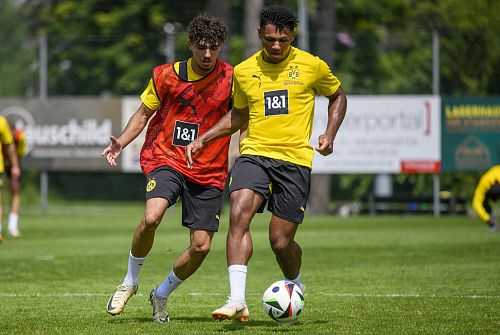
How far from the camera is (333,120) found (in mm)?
8609

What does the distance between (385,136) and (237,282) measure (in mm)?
18399

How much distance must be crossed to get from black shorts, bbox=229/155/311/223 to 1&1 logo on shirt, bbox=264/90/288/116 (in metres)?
0.35

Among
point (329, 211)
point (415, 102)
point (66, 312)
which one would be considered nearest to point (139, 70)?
point (329, 211)

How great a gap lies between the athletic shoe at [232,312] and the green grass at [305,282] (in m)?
0.10

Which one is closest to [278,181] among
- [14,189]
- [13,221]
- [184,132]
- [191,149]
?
[191,149]

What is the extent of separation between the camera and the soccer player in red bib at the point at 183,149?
8.63 meters

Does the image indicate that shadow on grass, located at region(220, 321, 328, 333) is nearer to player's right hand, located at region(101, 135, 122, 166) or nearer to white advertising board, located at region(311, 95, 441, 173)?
player's right hand, located at region(101, 135, 122, 166)

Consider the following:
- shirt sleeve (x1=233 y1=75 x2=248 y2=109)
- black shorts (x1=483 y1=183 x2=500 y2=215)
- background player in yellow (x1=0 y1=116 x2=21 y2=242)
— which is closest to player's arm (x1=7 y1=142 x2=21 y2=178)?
background player in yellow (x1=0 y1=116 x2=21 y2=242)

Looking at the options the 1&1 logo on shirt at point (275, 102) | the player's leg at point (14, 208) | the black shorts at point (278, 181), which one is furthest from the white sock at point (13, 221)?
the 1&1 logo on shirt at point (275, 102)

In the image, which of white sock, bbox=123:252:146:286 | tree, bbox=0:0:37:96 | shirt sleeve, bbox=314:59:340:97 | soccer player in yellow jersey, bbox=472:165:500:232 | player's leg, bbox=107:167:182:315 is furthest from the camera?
tree, bbox=0:0:37:96

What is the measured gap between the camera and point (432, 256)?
15.1 m

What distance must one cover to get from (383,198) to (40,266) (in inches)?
593

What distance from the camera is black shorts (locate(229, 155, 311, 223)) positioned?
27.4ft

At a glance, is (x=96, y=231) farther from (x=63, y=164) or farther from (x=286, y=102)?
(x=286, y=102)
